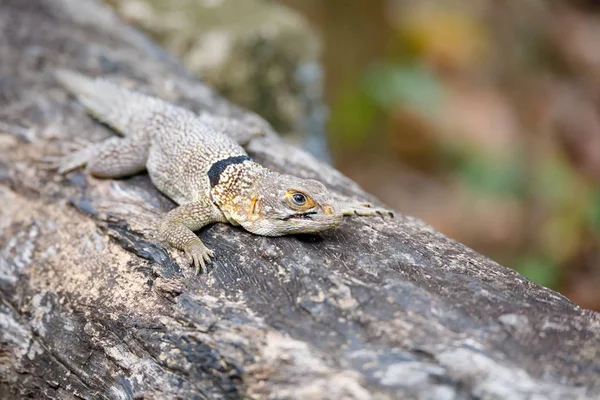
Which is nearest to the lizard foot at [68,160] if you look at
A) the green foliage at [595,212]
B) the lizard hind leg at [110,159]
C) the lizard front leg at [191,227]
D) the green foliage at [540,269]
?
the lizard hind leg at [110,159]

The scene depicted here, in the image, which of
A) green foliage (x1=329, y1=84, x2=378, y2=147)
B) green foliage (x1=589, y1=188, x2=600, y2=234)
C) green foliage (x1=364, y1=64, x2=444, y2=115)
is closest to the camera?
green foliage (x1=589, y1=188, x2=600, y2=234)

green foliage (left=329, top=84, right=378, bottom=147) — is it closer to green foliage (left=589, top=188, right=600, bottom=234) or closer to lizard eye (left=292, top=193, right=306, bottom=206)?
green foliage (left=589, top=188, right=600, bottom=234)

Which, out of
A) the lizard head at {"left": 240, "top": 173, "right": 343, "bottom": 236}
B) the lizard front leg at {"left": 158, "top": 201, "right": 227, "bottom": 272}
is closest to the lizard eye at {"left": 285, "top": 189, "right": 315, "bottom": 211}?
the lizard head at {"left": 240, "top": 173, "right": 343, "bottom": 236}

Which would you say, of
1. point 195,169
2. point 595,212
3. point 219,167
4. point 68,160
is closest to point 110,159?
point 68,160

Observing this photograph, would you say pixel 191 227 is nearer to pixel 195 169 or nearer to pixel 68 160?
pixel 195 169

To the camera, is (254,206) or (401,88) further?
(401,88)

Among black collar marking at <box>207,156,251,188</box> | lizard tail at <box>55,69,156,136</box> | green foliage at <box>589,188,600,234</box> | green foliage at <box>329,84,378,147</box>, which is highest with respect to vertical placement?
green foliage at <box>329,84,378,147</box>

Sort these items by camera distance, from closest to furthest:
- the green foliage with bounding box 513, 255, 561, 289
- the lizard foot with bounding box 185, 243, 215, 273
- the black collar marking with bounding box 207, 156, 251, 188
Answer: the lizard foot with bounding box 185, 243, 215, 273
the black collar marking with bounding box 207, 156, 251, 188
the green foliage with bounding box 513, 255, 561, 289
